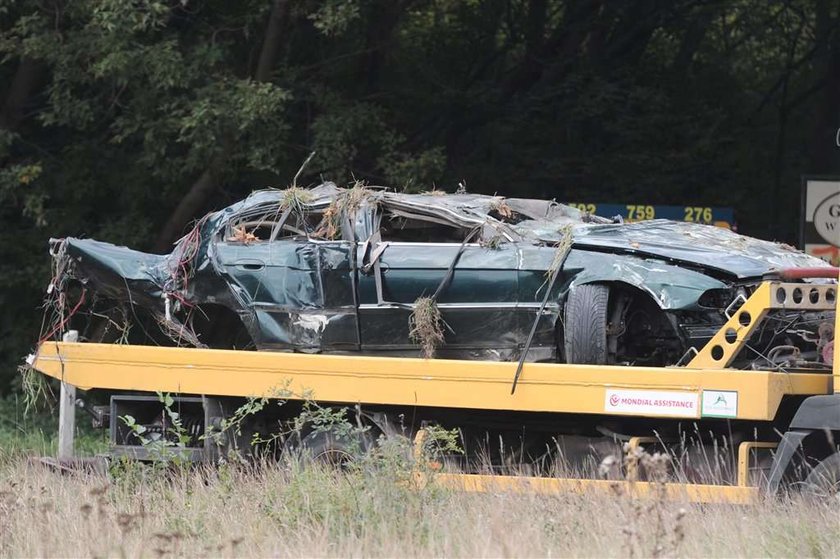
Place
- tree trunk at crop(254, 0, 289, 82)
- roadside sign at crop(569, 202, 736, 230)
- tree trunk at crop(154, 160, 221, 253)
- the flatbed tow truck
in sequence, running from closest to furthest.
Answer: the flatbed tow truck < roadside sign at crop(569, 202, 736, 230) < tree trunk at crop(254, 0, 289, 82) < tree trunk at crop(154, 160, 221, 253)

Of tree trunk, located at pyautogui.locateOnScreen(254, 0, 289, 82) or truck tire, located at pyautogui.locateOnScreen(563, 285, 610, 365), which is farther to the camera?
tree trunk, located at pyautogui.locateOnScreen(254, 0, 289, 82)

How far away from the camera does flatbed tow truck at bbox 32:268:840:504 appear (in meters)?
7.50

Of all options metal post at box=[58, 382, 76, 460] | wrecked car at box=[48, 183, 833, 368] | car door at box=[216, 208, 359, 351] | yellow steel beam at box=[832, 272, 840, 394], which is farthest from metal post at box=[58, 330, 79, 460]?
yellow steel beam at box=[832, 272, 840, 394]

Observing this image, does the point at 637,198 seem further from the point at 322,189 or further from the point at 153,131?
the point at 322,189

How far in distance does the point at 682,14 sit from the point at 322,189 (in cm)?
1200

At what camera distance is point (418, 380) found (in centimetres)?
848

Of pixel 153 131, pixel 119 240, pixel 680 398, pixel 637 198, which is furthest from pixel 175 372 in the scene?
pixel 637 198

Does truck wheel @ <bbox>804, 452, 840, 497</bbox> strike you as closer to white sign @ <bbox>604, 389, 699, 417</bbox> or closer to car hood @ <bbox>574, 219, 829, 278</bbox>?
white sign @ <bbox>604, 389, 699, 417</bbox>

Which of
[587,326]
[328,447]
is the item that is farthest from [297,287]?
[587,326]

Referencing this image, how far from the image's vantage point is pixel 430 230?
33.4ft

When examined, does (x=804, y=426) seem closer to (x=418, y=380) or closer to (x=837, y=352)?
(x=837, y=352)

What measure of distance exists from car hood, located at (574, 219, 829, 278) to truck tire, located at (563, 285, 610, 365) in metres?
0.42

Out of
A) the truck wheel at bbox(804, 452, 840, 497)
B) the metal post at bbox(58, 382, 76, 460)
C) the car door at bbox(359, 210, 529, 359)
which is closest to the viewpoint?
the truck wheel at bbox(804, 452, 840, 497)

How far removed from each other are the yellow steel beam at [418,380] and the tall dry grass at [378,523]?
78 centimetres
